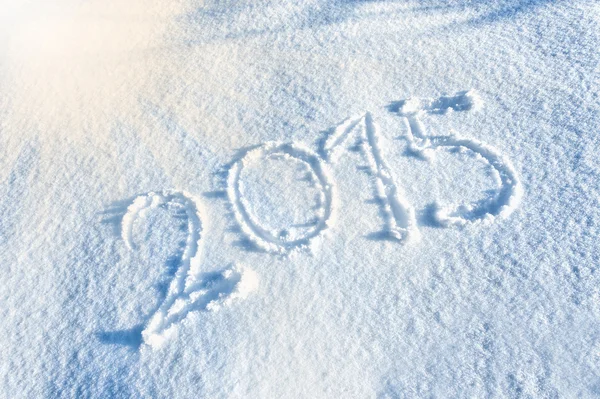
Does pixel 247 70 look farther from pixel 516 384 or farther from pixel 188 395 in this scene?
pixel 516 384

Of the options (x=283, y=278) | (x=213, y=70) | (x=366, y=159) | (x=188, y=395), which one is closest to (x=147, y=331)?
(x=188, y=395)

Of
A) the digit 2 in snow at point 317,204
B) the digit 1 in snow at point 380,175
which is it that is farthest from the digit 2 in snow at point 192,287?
the digit 1 in snow at point 380,175

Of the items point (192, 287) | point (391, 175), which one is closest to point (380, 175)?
point (391, 175)

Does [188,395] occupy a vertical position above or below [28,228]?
below

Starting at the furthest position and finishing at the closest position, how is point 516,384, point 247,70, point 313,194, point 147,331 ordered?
1. point 247,70
2. point 313,194
3. point 147,331
4. point 516,384

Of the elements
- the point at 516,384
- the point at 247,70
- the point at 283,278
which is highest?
the point at 247,70

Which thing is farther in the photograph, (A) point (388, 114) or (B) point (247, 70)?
(B) point (247, 70)

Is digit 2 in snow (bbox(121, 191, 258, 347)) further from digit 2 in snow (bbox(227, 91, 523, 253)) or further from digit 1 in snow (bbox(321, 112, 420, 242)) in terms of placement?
digit 1 in snow (bbox(321, 112, 420, 242))

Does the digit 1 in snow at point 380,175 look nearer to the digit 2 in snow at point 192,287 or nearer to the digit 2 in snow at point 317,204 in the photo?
the digit 2 in snow at point 317,204

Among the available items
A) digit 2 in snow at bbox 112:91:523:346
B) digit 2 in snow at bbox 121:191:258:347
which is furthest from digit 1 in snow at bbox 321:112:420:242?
digit 2 in snow at bbox 121:191:258:347
